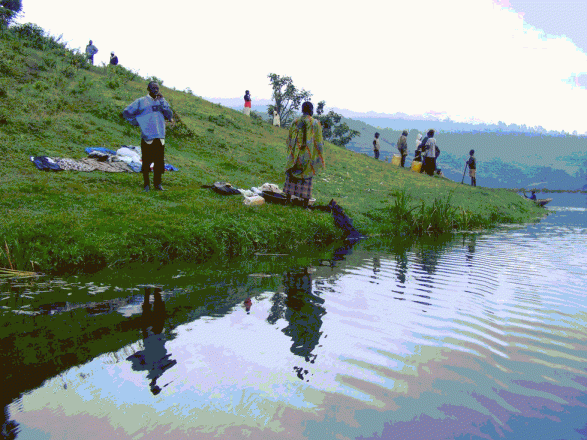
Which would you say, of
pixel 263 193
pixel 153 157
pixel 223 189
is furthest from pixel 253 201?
pixel 153 157

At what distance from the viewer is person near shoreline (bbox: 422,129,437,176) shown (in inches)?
864

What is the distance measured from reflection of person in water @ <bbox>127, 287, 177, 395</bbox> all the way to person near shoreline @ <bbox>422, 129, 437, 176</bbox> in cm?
1943

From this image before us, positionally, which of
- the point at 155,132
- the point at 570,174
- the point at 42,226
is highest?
the point at 570,174

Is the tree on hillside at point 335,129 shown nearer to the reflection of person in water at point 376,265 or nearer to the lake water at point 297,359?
the reflection of person in water at point 376,265

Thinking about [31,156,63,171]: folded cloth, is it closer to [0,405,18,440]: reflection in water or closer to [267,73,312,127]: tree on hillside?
[0,405,18,440]: reflection in water

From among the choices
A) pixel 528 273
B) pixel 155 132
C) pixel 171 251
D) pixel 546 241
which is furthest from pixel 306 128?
pixel 546 241

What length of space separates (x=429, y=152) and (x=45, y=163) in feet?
57.8

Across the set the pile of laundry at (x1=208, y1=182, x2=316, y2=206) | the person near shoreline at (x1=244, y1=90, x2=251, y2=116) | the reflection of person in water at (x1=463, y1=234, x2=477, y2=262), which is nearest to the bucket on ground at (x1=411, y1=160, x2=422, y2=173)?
the person near shoreline at (x1=244, y1=90, x2=251, y2=116)

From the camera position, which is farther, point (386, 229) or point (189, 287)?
point (386, 229)

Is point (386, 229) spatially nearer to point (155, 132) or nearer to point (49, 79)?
point (155, 132)

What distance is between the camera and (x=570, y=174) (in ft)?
568

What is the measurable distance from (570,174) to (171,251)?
650 feet

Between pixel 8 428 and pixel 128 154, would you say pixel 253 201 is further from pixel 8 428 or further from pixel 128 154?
pixel 8 428

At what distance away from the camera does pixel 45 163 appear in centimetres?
985
